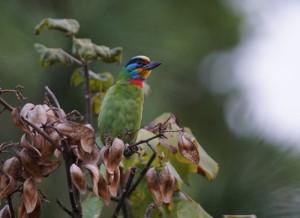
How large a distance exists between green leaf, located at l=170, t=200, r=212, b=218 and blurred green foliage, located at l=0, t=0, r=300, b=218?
81cm

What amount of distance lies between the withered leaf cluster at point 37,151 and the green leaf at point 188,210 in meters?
0.40

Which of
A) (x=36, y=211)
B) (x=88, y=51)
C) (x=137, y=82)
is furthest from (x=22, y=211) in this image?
(x=137, y=82)

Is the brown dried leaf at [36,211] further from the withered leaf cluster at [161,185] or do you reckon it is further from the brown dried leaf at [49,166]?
the withered leaf cluster at [161,185]

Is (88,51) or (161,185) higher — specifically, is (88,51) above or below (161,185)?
above

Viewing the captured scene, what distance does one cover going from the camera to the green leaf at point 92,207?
1790mm

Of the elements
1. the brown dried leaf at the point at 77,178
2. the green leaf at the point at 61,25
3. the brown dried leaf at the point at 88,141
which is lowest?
the brown dried leaf at the point at 77,178

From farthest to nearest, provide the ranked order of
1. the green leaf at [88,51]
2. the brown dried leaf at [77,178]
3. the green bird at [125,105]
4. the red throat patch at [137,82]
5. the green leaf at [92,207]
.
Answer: the red throat patch at [137,82] → the green bird at [125,105] → the green leaf at [88,51] → the green leaf at [92,207] → the brown dried leaf at [77,178]

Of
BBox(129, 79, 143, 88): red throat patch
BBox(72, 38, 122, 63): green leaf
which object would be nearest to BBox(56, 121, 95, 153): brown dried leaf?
BBox(72, 38, 122, 63): green leaf

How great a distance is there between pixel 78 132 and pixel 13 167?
0.15m

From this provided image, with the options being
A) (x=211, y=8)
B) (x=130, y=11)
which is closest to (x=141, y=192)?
(x=130, y=11)

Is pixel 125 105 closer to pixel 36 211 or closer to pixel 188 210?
pixel 188 210

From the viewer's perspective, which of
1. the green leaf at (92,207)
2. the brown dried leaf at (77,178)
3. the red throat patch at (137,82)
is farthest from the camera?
the red throat patch at (137,82)

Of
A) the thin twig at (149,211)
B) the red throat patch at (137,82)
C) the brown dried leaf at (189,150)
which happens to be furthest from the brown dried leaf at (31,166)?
the red throat patch at (137,82)

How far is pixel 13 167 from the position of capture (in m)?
1.34
